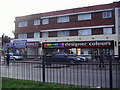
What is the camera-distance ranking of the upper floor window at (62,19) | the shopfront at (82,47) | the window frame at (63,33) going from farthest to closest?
the upper floor window at (62,19), the window frame at (63,33), the shopfront at (82,47)

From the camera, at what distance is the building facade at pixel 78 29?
103 feet

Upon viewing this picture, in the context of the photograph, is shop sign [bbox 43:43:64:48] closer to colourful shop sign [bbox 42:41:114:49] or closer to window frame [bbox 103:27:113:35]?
colourful shop sign [bbox 42:41:114:49]

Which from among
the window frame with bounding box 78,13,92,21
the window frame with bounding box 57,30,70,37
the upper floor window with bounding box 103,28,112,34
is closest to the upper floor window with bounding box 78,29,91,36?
the window frame with bounding box 78,13,92,21

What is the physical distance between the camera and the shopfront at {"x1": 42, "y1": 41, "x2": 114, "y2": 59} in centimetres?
3144

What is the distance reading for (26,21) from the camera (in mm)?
42688

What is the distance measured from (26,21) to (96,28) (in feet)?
58.6

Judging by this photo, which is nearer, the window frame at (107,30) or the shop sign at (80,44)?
the shop sign at (80,44)

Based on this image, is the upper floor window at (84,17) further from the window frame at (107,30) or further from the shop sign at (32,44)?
the shop sign at (32,44)

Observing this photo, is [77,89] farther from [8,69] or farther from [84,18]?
[84,18]

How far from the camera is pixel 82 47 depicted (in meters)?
34.0

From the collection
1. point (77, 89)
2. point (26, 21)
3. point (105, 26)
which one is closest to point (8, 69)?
point (77, 89)

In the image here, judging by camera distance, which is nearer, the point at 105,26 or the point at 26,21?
the point at 105,26

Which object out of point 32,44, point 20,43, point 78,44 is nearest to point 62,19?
point 78,44

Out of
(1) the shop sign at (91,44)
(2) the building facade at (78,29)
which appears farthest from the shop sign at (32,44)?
(1) the shop sign at (91,44)
